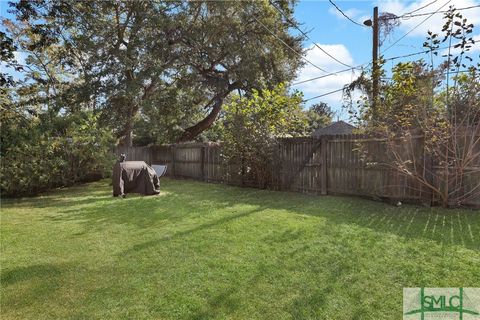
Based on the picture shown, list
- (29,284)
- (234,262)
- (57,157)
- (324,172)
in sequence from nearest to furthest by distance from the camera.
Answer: (29,284)
(234,262)
(324,172)
(57,157)

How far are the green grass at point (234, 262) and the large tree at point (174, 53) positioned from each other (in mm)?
9535

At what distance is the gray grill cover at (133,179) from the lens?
8.71 m

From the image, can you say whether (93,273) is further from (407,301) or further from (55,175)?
(55,175)

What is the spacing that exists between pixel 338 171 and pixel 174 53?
10.6 m

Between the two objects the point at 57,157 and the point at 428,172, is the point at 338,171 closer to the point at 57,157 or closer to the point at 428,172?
the point at 428,172

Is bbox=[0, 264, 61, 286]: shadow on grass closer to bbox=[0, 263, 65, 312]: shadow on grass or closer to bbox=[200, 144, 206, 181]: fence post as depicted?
bbox=[0, 263, 65, 312]: shadow on grass

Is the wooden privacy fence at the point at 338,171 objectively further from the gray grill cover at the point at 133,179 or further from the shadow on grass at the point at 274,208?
the gray grill cover at the point at 133,179

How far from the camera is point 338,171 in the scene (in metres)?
7.80

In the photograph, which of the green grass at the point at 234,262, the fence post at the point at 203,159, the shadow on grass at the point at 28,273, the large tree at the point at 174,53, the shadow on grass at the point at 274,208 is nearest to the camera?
the green grass at the point at 234,262

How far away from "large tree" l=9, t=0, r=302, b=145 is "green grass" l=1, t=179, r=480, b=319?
31.3 ft

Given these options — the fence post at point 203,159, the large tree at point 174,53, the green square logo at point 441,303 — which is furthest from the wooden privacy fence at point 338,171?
the large tree at point 174,53

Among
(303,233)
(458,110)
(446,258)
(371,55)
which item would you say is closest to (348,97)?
(371,55)

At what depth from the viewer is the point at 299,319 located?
2441 millimetres

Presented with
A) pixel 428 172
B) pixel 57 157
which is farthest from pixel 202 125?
pixel 428 172
